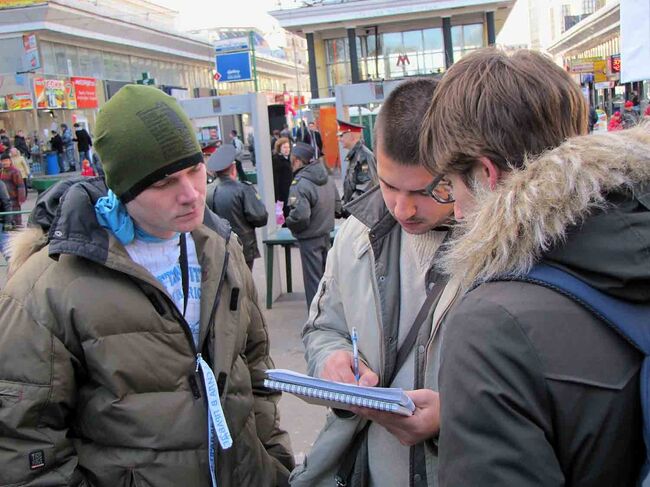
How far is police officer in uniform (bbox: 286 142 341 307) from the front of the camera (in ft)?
21.1

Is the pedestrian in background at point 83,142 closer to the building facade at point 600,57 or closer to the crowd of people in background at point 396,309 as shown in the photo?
the building facade at point 600,57

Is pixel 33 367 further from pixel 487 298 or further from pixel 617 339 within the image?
pixel 617 339

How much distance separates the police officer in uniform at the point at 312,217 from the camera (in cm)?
643

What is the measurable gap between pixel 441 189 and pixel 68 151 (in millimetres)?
28656

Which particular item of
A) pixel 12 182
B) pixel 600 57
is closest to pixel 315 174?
pixel 12 182

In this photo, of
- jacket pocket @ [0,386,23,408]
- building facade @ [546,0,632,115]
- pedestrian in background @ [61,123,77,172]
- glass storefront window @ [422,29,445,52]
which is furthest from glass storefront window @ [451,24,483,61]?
jacket pocket @ [0,386,23,408]

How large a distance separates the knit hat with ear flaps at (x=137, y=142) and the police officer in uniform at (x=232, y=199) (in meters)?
4.57

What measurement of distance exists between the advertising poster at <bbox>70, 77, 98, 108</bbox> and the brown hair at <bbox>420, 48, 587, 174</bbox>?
32692mm

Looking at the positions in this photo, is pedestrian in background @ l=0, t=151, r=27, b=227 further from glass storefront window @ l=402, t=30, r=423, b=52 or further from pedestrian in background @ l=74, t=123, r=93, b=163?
glass storefront window @ l=402, t=30, r=423, b=52

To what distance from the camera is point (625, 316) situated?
3.15 ft

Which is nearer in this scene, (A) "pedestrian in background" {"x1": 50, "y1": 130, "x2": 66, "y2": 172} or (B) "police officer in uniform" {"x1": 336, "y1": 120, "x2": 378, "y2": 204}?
(B) "police officer in uniform" {"x1": 336, "y1": 120, "x2": 378, "y2": 204}

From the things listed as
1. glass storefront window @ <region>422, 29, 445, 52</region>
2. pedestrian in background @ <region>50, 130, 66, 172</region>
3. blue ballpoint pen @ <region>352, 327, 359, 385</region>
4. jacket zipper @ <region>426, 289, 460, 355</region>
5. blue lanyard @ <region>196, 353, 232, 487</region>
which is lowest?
blue lanyard @ <region>196, 353, 232, 487</region>

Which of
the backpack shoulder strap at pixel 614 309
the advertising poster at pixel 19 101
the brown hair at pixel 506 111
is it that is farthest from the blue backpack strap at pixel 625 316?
the advertising poster at pixel 19 101

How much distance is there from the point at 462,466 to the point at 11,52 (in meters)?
32.6
